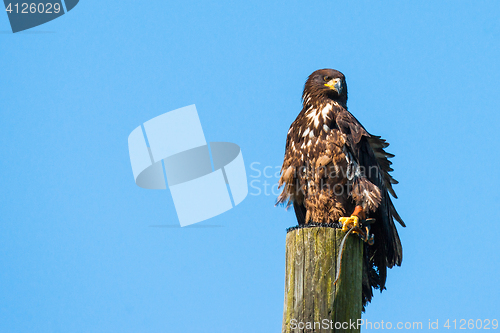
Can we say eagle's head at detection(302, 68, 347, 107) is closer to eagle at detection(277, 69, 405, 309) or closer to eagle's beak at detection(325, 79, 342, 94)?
eagle's beak at detection(325, 79, 342, 94)

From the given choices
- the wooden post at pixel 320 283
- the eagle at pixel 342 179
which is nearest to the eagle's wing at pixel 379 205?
the eagle at pixel 342 179

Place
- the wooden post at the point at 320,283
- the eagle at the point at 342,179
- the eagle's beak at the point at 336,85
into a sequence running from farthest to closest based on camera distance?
the eagle's beak at the point at 336,85, the eagle at the point at 342,179, the wooden post at the point at 320,283

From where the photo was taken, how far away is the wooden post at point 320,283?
160 inches

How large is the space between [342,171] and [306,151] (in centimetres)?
50

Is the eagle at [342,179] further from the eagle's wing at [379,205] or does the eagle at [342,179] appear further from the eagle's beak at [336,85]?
the eagle's beak at [336,85]

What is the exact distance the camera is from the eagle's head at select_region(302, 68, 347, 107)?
6.97m

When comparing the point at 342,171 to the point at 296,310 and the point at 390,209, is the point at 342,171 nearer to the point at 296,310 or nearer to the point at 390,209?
the point at 390,209

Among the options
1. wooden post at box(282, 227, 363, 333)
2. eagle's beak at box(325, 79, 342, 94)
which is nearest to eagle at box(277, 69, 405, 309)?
eagle's beak at box(325, 79, 342, 94)

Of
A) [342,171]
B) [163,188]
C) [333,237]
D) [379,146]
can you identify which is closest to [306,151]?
[342,171]

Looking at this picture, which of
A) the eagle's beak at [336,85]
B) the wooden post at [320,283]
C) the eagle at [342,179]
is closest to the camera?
the wooden post at [320,283]

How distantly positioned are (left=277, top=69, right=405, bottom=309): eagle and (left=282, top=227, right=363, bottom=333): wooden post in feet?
4.99

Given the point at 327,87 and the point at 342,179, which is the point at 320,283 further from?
the point at 327,87

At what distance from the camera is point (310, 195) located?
251 inches

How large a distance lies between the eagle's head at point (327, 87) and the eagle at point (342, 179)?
12.0 inches
